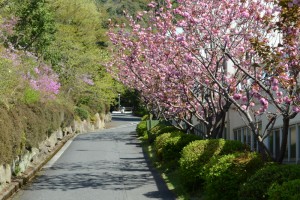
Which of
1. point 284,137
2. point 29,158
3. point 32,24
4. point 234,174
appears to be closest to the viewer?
point 234,174

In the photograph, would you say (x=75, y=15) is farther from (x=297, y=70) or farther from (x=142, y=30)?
(x=297, y=70)

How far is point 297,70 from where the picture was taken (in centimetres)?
894

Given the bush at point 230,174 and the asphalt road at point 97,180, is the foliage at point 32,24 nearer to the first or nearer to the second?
the asphalt road at point 97,180

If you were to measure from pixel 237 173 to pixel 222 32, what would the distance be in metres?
4.16

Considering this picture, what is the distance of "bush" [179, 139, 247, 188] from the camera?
12.2 metres

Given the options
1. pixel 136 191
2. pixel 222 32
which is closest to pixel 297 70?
pixel 222 32

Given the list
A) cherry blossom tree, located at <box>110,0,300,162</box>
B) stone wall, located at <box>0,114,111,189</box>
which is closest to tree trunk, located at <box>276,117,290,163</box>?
cherry blossom tree, located at <box>110,0,300,162</box>

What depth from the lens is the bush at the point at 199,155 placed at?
40.0 ft

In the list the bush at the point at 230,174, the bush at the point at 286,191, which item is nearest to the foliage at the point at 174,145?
the bush at the point at 230,174

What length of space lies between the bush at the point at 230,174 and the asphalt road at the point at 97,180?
2.98 meters

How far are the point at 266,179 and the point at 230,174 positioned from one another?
1.72 metres

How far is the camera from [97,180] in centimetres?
1609

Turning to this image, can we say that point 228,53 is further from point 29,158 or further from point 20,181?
point 29,158

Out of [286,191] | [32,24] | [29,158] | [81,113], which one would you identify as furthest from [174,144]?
[81,113]
